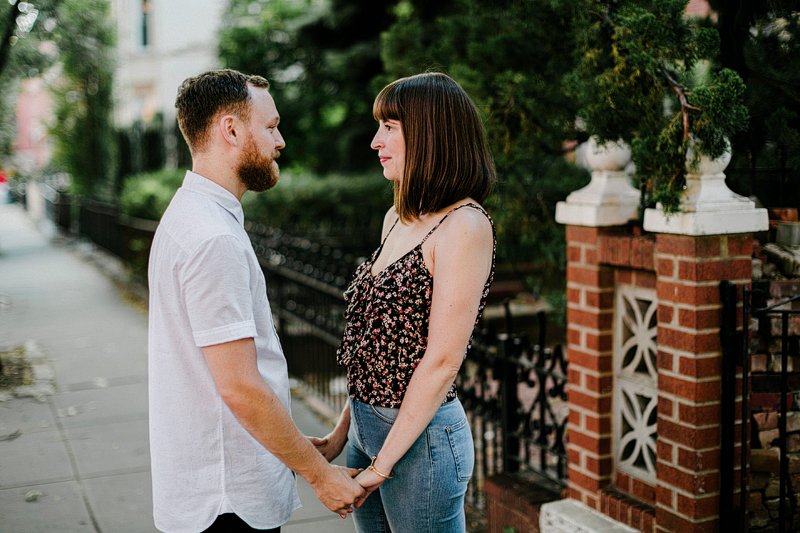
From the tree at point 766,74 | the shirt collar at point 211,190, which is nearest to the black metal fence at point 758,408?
the tree at point 766,74

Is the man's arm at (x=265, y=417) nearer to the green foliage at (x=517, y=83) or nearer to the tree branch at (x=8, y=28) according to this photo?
the green foliage at (x=517, y=83)

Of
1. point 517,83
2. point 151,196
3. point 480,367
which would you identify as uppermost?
point 517,83

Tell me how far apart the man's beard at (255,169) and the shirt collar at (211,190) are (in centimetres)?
8

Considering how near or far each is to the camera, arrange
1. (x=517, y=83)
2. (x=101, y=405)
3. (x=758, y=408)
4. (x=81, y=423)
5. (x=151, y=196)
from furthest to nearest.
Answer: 1. (x=151, y=196)
2. (x=101, y=405)
3. (x=81, y=423)
4. (x=517, y=83)
5. (x=758, y=408)

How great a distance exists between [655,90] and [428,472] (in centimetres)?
178

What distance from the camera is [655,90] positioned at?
332 cm

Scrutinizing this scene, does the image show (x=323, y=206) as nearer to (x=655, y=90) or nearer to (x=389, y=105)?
(x=655, y=90)

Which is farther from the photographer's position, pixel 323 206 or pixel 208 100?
pixel 323 206

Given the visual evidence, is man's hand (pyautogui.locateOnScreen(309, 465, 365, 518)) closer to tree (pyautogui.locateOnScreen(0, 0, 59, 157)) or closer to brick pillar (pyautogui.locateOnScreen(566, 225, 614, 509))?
brick pillar (pyautogui.locateOnScreen(566, 225, 614, 509))

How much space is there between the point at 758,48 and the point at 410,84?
251 cm

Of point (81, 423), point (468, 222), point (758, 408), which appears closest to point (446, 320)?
point (468, 222)

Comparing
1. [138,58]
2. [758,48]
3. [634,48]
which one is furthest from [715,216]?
[138,58]

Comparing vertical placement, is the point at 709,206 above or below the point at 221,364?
above

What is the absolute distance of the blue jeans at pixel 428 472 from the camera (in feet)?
7.86
